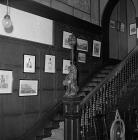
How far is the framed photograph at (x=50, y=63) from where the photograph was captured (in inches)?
253

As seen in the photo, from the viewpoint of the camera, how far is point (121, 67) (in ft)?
18.0

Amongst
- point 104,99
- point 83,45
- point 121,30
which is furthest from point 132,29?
point 104,99

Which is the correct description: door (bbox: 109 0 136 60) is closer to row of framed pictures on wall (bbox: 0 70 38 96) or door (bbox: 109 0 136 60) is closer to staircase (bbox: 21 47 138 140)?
staircase (bbox: 21 47 138 140)

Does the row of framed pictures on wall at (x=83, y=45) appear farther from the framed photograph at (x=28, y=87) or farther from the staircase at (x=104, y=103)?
the staircase at (x=104, y=103)

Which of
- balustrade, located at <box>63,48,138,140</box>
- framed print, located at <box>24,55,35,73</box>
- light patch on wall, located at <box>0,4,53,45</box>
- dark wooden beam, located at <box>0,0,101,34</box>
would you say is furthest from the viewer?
framed print, located at <box>24,55,35,73</box>

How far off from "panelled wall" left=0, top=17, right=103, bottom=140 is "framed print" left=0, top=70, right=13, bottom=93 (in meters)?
0.09

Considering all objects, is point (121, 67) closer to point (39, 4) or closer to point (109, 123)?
point (109, 123)

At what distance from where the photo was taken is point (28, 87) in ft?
19.3

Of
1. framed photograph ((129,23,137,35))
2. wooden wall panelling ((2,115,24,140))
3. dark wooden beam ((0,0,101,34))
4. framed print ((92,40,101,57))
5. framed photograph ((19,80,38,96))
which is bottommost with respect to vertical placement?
wooden wall panelling ((2,115,24,140))

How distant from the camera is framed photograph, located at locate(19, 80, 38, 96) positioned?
5.73m

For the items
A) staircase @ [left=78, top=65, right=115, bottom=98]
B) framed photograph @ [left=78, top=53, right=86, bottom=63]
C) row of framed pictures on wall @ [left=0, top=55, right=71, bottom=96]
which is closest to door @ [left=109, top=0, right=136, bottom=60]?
staircase @ [left=78, top=65, right=115, bottom=98]

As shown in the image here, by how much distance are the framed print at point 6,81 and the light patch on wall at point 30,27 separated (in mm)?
859

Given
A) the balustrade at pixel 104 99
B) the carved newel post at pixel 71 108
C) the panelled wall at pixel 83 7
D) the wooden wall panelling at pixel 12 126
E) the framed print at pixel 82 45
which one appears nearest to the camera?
the carved newel post at pixel 71 108

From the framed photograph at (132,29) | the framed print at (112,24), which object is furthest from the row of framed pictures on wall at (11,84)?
the framed photograph at (132,29)
